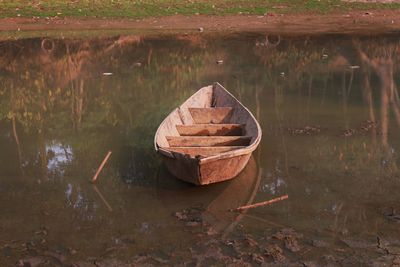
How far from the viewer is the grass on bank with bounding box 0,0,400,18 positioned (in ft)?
81.0

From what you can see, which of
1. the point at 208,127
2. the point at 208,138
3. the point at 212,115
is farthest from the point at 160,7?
the point at 208,138

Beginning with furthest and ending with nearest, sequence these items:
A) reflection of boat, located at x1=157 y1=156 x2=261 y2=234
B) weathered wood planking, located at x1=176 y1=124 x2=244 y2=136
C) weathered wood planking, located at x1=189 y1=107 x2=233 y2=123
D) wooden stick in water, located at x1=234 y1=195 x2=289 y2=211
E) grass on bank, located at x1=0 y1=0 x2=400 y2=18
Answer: grass on bank, located at x1=0 y1=0 x2=400 y2=18
weathered wood planking, located at x1=189 y1=107 x2=233 y2=123
weathered wood planking, located at x1=176 y1=124 x2=244 y2=136
wooden stick in water, located at x1=234 y1=195 x2=289 y2=211
reflection of boat, located at x1=157 y1=156 x2=261 y2=234

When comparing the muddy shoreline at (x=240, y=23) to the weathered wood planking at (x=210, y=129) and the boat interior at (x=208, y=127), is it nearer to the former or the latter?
the boat interior at (x=208, y=127)

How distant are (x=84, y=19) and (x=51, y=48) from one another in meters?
4.44

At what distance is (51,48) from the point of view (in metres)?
20.2

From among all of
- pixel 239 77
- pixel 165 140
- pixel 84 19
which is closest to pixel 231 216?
pixel 165 140

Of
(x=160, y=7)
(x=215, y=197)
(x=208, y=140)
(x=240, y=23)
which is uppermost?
(x=160, y=7)

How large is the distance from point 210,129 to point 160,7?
16453 millimetres

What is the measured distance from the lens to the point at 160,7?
25281 millimetres

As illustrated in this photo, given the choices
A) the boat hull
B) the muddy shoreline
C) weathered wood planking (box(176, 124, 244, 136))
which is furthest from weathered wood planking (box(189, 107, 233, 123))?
the muddy shoreline

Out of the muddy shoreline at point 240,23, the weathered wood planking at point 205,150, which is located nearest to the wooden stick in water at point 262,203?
the weathered wood planking at point 205,150

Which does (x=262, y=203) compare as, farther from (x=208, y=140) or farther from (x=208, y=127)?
(x=208, y=127)

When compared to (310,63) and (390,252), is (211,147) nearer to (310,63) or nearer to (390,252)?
(390,252)

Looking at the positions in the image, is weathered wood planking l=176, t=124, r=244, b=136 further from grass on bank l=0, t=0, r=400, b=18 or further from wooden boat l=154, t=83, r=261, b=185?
grass on bank l=0, t=0, r=400, b=18
